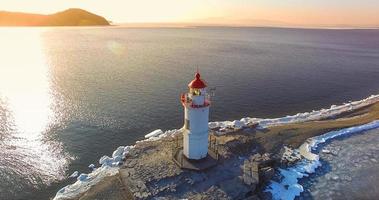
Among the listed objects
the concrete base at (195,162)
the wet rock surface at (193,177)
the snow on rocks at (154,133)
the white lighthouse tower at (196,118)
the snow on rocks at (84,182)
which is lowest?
the snow on rocks at (84,182)

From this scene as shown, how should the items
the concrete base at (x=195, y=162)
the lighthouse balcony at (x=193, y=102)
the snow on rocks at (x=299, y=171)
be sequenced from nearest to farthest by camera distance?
the lighthouse balcony at (x=193, y=102)
the snow on rocks at (x=299, y=171)
the concrete base at (x=195, y=162)

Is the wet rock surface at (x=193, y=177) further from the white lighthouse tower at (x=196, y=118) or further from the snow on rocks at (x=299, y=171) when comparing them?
the white lighthouse tower at (x=196, y=118)

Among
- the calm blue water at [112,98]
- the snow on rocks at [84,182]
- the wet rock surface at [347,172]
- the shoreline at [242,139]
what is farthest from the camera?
the calm blue water at [112,98]

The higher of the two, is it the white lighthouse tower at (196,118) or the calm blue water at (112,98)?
the white lighthouse tower at (196,118)

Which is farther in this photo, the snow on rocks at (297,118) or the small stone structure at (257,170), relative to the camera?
the snow on rocks at (297,118)

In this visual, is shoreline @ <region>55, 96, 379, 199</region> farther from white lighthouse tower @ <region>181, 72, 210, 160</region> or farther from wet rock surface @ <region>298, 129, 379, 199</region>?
wet rock surface @ <region>298, 129, 379, 199</region>

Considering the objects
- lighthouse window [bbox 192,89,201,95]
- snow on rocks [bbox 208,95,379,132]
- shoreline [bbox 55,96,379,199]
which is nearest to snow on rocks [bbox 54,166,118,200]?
shoreline [bbox 55,96,379,199]

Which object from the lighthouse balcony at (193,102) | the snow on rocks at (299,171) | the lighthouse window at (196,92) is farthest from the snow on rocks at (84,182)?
the snow on rocks at (299,171)
